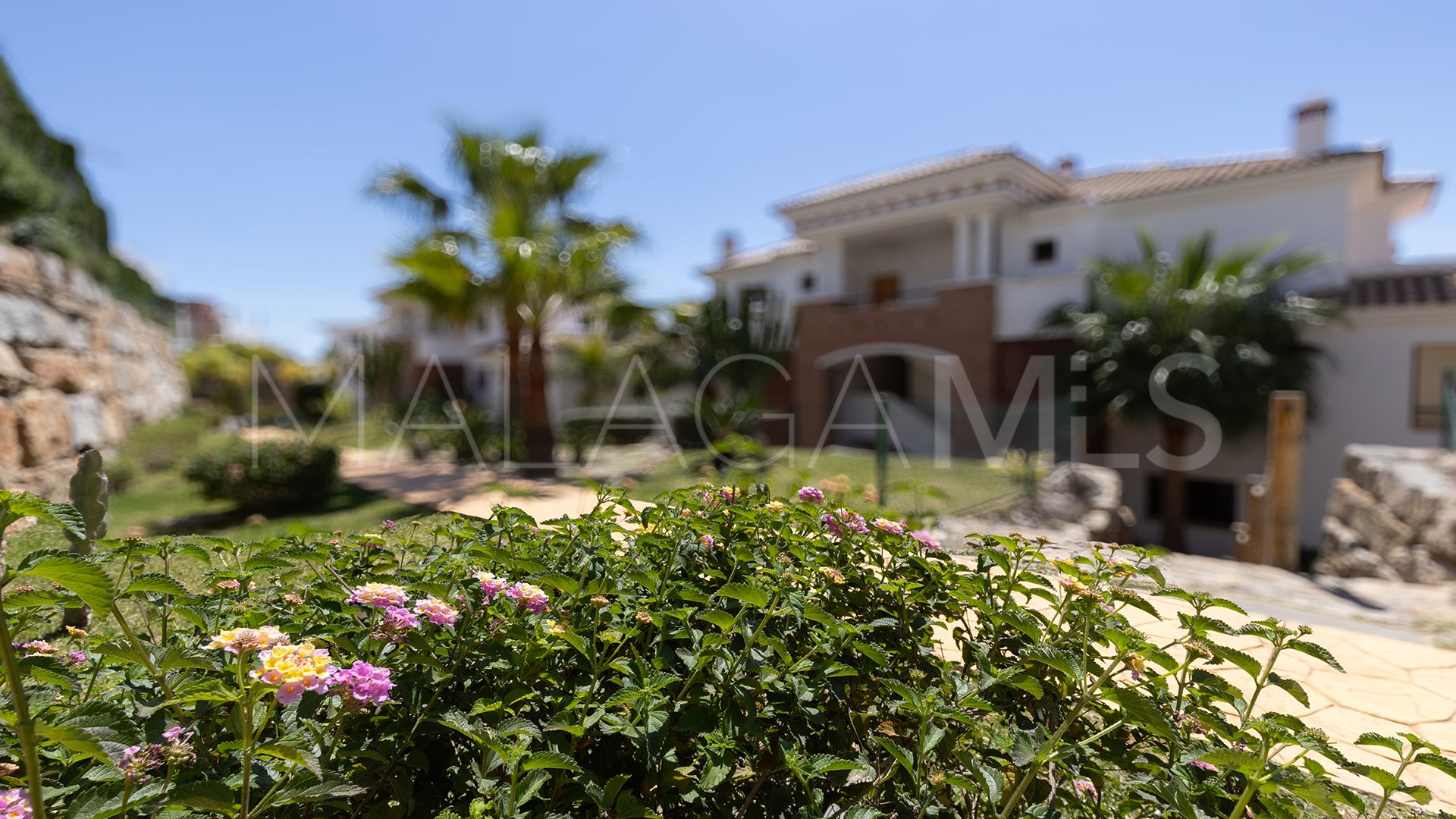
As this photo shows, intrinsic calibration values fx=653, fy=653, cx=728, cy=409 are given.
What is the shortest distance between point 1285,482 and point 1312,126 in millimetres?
A: 10848

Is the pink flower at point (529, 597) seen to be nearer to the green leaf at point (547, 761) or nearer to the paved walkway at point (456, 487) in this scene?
the green leaf at point (547, 761)

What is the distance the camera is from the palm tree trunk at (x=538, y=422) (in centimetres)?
1038

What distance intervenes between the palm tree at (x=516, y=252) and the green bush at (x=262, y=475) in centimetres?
297

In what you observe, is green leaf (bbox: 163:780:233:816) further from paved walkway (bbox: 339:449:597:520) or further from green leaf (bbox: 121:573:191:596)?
paved walkway (bbox: 339:449:597:520)

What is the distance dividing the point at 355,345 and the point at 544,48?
2372 centimetres

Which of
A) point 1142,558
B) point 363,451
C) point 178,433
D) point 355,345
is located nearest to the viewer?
point 1142,558

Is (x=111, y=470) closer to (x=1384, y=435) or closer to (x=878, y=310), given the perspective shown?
(x=878, y=310)

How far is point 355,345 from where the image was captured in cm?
2836

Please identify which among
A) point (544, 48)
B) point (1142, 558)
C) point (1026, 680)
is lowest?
point (1026, 680)

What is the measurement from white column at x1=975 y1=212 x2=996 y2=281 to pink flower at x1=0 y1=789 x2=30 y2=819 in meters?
16.0

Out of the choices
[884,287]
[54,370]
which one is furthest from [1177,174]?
[54,370]

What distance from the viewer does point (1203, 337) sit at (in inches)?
446

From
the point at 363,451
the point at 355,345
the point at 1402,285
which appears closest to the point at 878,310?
the point at 1402,285

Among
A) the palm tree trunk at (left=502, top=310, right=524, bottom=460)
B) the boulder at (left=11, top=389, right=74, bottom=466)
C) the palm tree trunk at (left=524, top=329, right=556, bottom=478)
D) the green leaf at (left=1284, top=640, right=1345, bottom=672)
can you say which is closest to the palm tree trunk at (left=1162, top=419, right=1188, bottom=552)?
the palm tree trunk at (left=524, top=329, right=556, bottom=478)
